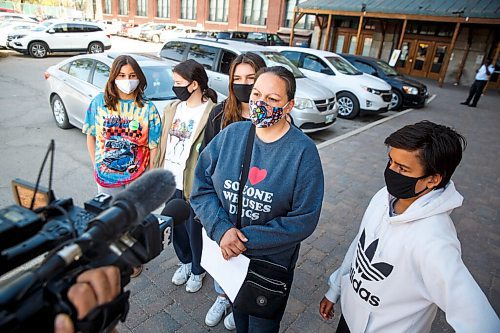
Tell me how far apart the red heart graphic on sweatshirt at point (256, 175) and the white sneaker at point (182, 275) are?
1.56 metres

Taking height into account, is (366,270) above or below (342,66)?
below

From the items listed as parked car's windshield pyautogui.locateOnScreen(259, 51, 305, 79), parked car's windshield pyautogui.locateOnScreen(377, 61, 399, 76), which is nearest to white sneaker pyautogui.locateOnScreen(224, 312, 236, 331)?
parked car's windshield pyautogui.locateOnScreen(259, 51, 305, 79)

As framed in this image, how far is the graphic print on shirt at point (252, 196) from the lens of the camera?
1790 millimetres

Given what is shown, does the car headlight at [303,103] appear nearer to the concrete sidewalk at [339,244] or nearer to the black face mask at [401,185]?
the concrete sidewalk at [339,244]

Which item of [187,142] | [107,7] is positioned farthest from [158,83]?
[107,7]

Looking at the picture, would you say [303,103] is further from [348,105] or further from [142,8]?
[142,8]

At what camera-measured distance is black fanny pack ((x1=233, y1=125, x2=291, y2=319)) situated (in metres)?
1.77

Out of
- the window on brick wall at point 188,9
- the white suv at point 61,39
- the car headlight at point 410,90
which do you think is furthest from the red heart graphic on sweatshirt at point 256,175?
the window on brick wall at point 188,9

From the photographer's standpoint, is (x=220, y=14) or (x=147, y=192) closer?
(x=147, y=192)

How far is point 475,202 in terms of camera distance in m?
5.23

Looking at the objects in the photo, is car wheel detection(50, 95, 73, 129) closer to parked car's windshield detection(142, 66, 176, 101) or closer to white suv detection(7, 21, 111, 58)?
parked car's windshield detection(142, 66, 176, 101)

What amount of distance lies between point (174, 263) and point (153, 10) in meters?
41.2

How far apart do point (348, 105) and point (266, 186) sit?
29.4 feet

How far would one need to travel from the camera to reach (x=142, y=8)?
39.7 metres
